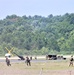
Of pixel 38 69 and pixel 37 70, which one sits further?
pixel 38 69

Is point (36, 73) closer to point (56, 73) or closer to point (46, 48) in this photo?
point (56, 73)

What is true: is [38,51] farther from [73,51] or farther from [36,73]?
[36,73]

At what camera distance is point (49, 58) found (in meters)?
124

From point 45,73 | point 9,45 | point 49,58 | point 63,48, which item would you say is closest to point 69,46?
point 63,48

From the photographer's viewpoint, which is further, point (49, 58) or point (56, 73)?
point (49, 58)

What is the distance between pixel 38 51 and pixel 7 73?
406ft

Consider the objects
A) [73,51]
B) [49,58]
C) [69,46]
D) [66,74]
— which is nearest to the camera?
[66,74]

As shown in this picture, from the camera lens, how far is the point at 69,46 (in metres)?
197

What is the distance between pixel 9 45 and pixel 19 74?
133m

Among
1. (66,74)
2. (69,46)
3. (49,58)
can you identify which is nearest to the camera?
(66,74)

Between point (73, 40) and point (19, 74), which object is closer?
point (19, 74)

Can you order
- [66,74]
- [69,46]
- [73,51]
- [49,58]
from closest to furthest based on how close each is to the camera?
[66,74]
[49,58]
[73,51]
[69,46]

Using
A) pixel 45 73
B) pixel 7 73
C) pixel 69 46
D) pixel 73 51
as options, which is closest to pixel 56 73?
pixel 45 73

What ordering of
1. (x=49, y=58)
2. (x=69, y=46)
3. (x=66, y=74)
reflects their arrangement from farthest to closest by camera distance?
(x=69, y=46) → (x=49, y=58) → (x=66, y=74)
